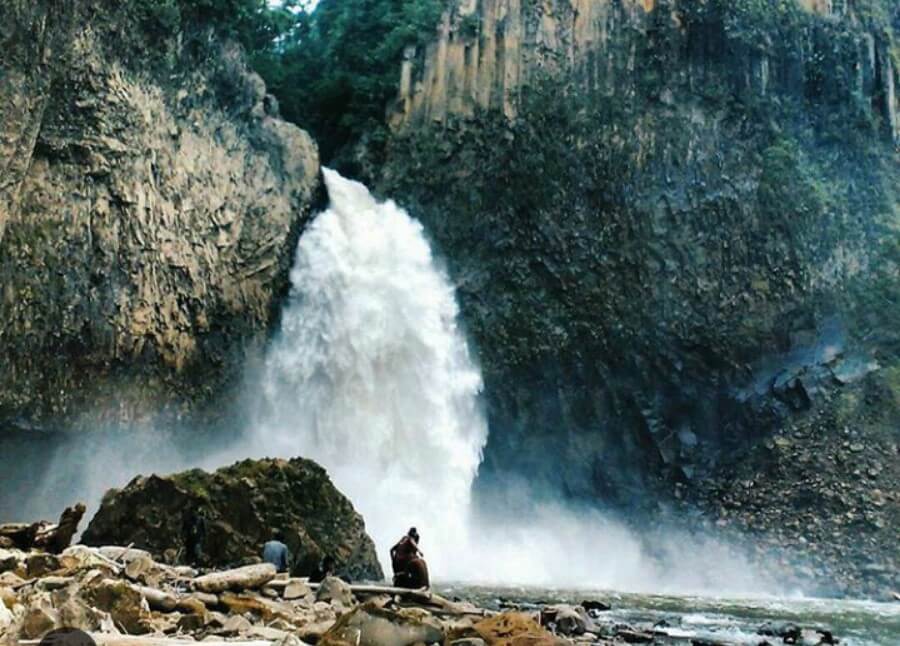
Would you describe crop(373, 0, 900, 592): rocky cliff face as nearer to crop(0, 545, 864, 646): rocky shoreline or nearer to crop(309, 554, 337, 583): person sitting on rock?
crop(309, 554, 337, 583): person sitting on rock

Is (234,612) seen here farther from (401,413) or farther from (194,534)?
(401,413)

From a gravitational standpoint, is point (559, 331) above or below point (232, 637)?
above

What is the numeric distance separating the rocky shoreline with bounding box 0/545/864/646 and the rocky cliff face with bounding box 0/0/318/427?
11.3m

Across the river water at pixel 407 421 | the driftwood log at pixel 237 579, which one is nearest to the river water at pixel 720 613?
the river water at pixel 407 421

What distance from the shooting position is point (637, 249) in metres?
31.7

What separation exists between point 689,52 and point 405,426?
16018 mm

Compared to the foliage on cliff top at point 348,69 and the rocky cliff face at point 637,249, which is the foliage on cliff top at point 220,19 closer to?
the foliage on cliff top at point 348,69

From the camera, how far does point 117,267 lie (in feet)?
76.9

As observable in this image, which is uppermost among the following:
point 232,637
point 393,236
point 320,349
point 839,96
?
point 839,96

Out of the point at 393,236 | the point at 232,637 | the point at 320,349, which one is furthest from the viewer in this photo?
the point at 393,236

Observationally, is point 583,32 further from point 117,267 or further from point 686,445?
point 117,267

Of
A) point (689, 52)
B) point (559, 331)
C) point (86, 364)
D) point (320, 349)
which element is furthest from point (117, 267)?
point (689, 52)

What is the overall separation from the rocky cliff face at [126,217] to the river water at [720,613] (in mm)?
9591

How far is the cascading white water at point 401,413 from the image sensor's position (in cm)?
2619
